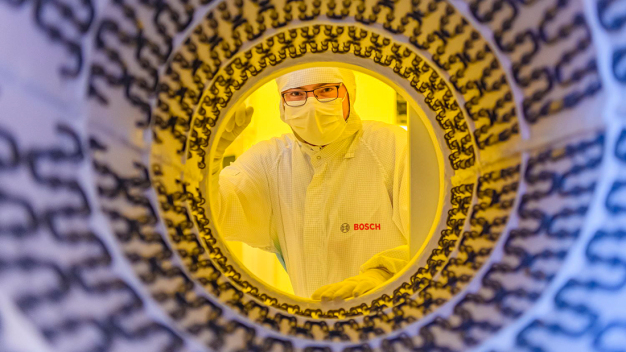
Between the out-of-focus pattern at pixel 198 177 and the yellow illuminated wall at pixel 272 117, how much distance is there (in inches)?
49.0

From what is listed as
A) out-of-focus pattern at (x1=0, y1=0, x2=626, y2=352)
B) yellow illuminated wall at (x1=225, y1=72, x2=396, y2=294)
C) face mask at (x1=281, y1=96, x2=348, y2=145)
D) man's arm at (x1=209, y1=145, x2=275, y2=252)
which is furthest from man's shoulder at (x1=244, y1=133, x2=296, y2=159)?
out-of-focus pattern at (x1=0, y1=0, x2=626, y2=352)

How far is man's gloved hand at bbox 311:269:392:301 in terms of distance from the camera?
840mm

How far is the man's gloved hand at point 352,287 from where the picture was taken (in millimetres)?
840

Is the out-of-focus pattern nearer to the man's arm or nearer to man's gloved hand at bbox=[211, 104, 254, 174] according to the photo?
man's gloved hand at bbox=[211, 104, 254, 174]

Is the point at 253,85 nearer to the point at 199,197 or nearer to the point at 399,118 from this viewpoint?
the point at 199,197

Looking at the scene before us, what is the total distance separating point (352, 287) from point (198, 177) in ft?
1.43

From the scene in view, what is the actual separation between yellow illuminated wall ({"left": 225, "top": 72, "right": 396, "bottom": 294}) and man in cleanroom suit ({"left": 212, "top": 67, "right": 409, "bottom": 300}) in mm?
468

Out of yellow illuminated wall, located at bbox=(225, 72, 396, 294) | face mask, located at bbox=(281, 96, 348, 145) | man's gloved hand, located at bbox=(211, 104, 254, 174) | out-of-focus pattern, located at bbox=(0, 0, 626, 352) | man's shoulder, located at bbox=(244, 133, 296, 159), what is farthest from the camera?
yellow illuminated wall, located at bbox=(225, 72, 396, 294)

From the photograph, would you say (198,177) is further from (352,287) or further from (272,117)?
(272,117)

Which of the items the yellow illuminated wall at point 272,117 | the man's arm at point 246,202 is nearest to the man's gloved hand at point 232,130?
the man's arm at point 246,202

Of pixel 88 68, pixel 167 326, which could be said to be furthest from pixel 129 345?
pixel 88 68

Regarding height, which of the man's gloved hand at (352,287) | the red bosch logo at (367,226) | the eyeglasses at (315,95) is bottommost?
the man's gloved hand at (352,287)

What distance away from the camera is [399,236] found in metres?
1.27

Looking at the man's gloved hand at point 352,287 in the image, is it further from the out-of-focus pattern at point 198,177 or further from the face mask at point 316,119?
the face mask at point 316,119
